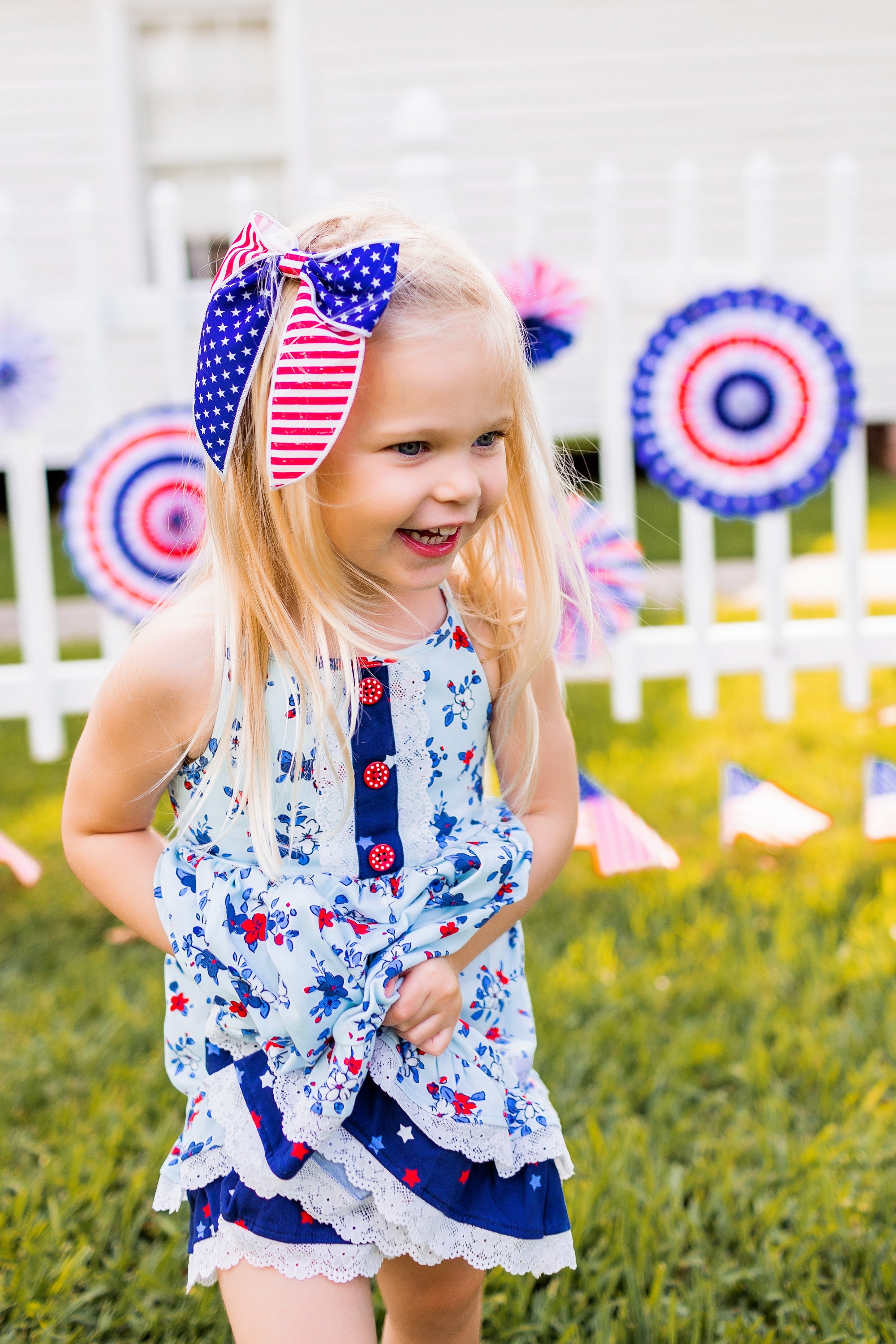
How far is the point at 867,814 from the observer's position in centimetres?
349

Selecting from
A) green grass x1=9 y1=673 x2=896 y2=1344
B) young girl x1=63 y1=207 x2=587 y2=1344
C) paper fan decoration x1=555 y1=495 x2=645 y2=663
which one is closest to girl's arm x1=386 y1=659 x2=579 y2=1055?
young girl x1=63 y1=207 x2=587 y2=1344

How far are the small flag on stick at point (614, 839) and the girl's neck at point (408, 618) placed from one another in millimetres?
1922

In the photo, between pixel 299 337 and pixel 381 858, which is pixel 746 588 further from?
pixel 299 337

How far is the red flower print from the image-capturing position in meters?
1.40

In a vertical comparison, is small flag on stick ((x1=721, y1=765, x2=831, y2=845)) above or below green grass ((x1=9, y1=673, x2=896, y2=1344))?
above

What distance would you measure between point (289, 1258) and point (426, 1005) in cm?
32

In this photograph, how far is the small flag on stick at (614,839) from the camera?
3.40 metres

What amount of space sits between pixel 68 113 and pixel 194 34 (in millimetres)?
903

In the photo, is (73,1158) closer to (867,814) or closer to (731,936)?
(731,936)

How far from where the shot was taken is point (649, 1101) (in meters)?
2.56

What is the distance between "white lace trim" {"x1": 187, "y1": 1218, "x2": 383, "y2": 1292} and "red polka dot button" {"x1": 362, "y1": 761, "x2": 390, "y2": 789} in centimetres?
51

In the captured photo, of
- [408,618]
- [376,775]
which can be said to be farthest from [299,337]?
[376,775]

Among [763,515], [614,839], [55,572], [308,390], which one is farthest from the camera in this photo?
[55,572]

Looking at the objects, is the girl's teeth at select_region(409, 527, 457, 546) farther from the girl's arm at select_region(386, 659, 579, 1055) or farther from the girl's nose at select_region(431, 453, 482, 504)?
the girl's arm at select_region(386, 659, 579, 1055)
